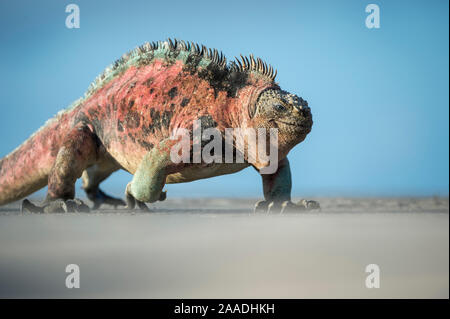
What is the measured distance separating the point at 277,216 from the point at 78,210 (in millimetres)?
2748

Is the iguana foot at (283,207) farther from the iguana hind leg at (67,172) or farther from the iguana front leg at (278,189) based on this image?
the iguana hind leg at (67,172)

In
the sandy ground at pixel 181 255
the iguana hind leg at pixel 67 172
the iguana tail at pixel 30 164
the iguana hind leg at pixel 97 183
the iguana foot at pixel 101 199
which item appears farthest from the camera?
the iguana foot at pixel 101 199

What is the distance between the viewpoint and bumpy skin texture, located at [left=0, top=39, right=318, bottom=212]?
6.19m

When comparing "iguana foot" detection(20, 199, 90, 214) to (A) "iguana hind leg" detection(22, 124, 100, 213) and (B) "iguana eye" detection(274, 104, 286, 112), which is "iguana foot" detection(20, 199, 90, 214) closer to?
(A) "iguana hind leg" detection(22, 124, 100, 213)

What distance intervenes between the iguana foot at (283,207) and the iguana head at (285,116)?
2.70 ft

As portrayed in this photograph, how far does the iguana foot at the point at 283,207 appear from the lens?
21.3ft

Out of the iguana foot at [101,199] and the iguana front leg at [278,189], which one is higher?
the iguana foot at [101,199]

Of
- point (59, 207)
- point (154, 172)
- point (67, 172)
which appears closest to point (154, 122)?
point (154, 172)

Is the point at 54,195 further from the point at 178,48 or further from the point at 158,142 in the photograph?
the point at 178,48

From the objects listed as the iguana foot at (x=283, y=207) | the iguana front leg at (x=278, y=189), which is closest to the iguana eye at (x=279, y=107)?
the iguana front leg at (x=278, y=189)

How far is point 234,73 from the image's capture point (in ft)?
21.6

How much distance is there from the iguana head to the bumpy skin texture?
0.01 meters

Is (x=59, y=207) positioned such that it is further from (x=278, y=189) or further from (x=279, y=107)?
(x=279, y=107)
